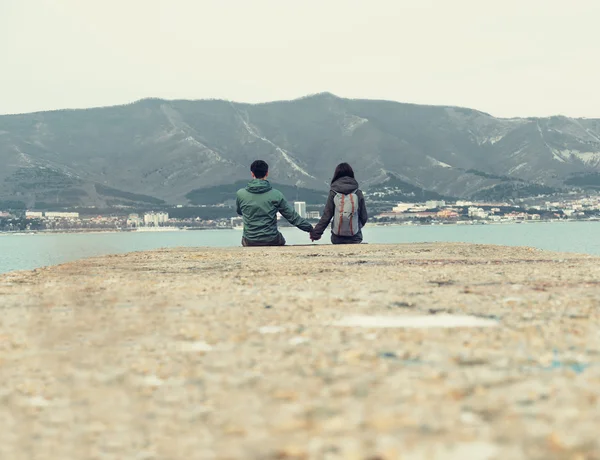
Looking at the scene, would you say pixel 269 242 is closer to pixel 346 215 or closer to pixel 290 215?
pixel 290 215

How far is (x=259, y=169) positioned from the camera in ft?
52.3

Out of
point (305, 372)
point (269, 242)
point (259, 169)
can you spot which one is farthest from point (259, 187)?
point (305, 372)

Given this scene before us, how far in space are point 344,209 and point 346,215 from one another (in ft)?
0.43

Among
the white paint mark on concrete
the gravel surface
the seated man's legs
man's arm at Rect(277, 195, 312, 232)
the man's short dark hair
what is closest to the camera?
the gravel surface

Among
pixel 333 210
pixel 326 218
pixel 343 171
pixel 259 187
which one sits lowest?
pixel 326 218

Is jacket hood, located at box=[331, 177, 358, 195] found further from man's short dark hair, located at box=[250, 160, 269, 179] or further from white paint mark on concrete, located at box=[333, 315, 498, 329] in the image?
white paint mark on concrete, located at box=[333, 315, 498, 329]

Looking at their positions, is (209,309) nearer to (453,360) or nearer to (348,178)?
(453,360)

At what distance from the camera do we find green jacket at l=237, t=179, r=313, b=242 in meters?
15.8

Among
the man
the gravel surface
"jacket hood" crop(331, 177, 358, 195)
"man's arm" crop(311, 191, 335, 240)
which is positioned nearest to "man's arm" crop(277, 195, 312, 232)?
the man

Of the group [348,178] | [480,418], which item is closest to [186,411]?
[480,418]

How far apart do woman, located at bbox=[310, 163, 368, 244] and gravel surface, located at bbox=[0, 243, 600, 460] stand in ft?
27.9

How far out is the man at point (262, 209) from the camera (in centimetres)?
1576

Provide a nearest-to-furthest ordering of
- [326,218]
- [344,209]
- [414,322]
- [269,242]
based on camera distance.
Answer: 1. [414,322]
2. [344,209]
3. [326,218]
4. [269,242]

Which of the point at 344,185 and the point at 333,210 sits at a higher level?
the point at 344,185
